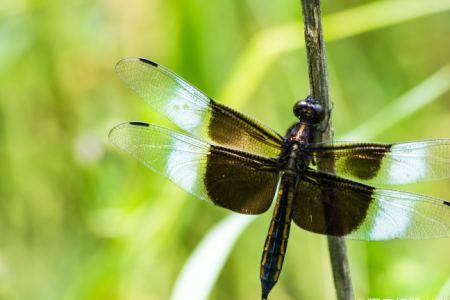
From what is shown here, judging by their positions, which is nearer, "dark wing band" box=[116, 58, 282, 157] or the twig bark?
the twig bark

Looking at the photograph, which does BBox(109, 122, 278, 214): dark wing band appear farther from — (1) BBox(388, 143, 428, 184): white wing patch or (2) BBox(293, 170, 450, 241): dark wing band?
(1) BBox(388, 143, 428, 184): white wing patch

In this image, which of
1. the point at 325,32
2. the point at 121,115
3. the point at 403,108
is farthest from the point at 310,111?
the point at 121,115

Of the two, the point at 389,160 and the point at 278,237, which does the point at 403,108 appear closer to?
the point at 389,160

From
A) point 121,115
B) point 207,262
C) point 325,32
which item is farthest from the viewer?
point 121,115

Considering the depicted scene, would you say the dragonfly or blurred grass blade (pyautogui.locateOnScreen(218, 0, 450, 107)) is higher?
blurred grass blade (pyautogui.locateOnScreen(218, 0, 450, 107))

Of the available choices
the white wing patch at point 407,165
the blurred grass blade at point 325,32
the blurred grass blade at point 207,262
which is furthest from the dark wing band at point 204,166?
the blurred grass blade at point 325,32

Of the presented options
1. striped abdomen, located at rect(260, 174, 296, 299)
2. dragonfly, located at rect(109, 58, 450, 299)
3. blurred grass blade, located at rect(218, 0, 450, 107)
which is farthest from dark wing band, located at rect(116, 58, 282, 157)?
blurred grass blade, located at rect(218, 0, 450, 107)

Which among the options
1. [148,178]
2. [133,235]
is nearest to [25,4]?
[148,178]

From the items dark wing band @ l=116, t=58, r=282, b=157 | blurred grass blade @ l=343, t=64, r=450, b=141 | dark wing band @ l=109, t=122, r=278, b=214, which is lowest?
dark wing band @ l=109, t=122, r=278, b=214

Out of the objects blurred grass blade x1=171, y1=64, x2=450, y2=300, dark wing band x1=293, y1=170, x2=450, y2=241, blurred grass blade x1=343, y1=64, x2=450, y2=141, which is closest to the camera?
dark wing band x1=293, y1=170, x2=450, y2=241
